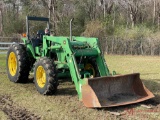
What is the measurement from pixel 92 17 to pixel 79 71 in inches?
1005

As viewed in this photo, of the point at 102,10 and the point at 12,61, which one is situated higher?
the point at 102,10

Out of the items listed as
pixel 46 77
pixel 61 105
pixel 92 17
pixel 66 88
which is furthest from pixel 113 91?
pixel 92 17

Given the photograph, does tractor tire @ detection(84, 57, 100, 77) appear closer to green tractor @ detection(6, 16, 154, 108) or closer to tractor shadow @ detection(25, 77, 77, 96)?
green tractor @ detection(6, 16, 154, 108)

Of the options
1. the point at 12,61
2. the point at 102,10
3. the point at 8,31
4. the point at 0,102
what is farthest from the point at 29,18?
the point at 102,10

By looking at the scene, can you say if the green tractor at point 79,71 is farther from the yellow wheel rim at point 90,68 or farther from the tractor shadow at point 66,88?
the tractor shadow at point 66,88

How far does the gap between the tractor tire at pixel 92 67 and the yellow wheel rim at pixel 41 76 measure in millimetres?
1343

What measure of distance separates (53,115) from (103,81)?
4.96ft

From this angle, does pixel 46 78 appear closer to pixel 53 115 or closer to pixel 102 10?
pixel 53 115

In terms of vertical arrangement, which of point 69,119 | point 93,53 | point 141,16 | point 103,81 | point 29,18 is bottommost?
point 69,119

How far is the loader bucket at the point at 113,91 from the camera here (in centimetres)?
548

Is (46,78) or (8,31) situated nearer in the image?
(46,78)

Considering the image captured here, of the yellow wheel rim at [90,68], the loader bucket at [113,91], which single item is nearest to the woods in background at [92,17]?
the yellow wheel rim at [90,68]

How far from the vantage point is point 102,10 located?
32.9 m

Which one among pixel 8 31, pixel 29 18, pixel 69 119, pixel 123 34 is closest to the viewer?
pixel 69 119
